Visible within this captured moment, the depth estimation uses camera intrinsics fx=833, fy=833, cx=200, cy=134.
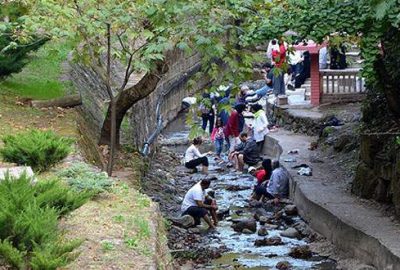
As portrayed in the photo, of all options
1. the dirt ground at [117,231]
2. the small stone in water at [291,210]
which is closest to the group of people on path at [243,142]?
the small stone in water at [291,210]

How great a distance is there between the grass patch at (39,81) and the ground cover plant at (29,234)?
10.1 meters

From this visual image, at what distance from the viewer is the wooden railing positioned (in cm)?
2459

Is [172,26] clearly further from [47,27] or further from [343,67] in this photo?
[343,67]

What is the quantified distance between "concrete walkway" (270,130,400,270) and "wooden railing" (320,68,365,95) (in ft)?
15.8

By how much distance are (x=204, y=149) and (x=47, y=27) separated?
43.0ft

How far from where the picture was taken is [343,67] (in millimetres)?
26531

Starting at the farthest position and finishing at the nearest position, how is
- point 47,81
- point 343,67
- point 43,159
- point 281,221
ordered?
point 343,67 → point 47,81 → point 281,221 → point 43,159

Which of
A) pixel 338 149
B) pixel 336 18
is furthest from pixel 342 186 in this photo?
pixel 336 18

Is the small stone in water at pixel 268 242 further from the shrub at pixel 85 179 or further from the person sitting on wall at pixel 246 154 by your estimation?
the person sitting on wall at pixel 246 154

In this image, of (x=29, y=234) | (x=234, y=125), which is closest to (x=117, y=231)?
(x=29, y=234)

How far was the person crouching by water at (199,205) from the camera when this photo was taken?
55.5 feet

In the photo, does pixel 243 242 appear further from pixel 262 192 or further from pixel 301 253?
pixel 262 192

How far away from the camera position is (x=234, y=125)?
78.3ft

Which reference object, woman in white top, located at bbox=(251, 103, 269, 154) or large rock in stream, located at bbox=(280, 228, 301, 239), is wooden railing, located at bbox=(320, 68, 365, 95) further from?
large rock in stream, located at bbox=(280, 228, 301, 239)
